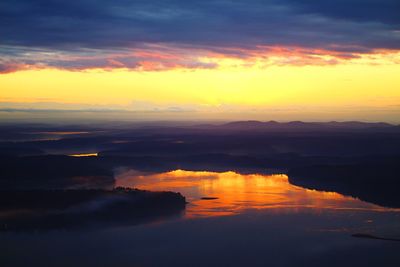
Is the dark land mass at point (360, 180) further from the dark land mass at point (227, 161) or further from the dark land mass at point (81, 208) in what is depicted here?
the dark land mass at point (81, 208)

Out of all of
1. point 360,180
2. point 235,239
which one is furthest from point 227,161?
point 235,239

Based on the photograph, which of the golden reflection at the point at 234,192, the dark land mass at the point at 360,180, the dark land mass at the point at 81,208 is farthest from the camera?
the dark land mass at the point at 360,180

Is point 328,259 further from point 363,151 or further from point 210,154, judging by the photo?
point 363,151

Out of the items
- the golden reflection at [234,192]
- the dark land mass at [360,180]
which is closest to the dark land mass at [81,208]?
the golden reflection at [234,192]

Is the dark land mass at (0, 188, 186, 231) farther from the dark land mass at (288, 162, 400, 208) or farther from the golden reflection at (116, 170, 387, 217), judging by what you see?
the dark land mass at (288, 162, 400, 208)

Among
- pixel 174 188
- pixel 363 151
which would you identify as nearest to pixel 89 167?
pixel 174 188

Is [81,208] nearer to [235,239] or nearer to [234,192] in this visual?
[235,239]

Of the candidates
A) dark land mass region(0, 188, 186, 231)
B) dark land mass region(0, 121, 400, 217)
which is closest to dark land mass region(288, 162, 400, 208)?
dark land mass region(0, 121, 400, 217)
